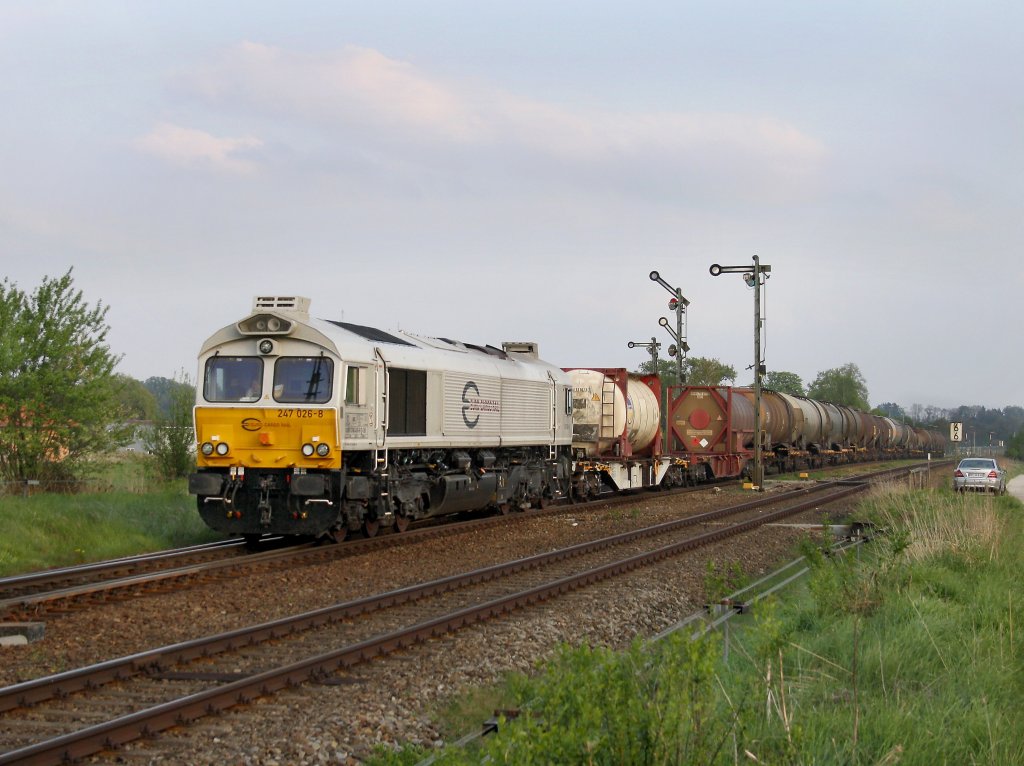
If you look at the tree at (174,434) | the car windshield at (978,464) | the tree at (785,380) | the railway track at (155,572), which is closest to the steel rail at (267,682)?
the railway track at (155,572)

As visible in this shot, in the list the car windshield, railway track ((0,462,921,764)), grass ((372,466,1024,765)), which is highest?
the car windshield

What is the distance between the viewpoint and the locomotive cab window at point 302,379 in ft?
51.4

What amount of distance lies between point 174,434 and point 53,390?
287cm

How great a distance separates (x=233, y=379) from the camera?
16.2 metres

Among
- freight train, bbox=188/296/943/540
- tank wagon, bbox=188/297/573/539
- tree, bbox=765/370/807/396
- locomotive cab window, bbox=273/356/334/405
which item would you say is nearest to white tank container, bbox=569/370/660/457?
freight train, bbox=188/296/943/540

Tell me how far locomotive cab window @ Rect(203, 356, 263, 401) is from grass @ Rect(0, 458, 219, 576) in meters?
2.79

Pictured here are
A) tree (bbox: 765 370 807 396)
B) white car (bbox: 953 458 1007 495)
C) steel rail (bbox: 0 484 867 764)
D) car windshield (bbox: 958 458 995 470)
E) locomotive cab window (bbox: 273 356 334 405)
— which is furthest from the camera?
tree (bbox: 765 370 807 396)

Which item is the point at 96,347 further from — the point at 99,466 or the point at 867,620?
the point at 867,620

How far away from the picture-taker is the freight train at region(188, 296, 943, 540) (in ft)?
51.0

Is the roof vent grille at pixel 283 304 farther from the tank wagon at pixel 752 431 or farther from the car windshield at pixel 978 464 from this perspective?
the car windshield at pixel 978 464

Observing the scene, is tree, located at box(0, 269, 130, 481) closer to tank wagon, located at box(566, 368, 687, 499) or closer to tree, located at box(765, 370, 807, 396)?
tank wagon, located at box(566, 368, 687, 499)

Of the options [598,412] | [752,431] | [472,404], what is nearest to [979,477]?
[752,431]

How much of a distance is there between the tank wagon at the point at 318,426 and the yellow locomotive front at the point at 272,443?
0.02 meters

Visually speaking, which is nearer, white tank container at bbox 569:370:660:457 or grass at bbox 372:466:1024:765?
grass at bbox 372:466:1024:765
